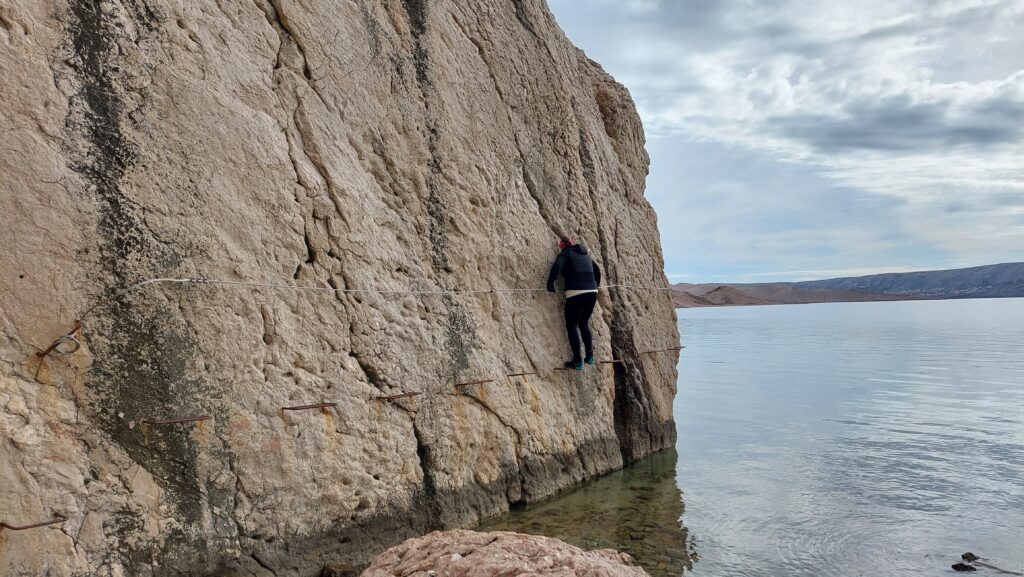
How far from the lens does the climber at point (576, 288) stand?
8562 millimetres

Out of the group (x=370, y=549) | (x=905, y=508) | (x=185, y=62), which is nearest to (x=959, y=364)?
(x=905, y=508)

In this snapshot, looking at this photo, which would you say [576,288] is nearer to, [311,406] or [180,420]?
[311,406]

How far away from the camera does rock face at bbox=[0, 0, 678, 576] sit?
4.32m

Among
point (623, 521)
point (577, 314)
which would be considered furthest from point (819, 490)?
point (577, 314)

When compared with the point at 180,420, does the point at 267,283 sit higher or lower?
higher

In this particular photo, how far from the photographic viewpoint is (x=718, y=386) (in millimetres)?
20609

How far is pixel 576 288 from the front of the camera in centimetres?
857

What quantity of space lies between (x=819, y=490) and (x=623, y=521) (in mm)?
3418

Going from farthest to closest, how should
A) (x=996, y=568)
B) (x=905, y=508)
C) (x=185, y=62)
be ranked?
(x=905, y=508) < (x=996, y=568) < (x=185, y=62)

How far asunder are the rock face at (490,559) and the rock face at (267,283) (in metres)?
1.19

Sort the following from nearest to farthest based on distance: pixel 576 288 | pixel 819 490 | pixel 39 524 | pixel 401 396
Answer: pixel 39 524
pixel 401 396
pixel 576 288
pixel 819 490

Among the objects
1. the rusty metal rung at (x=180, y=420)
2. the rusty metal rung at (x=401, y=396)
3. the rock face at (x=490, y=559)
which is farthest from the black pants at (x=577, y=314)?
the rusty metal rung at (x=180, y=420)

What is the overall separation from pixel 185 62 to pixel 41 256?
5.90 feet

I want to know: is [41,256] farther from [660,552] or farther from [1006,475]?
[1006,475]
